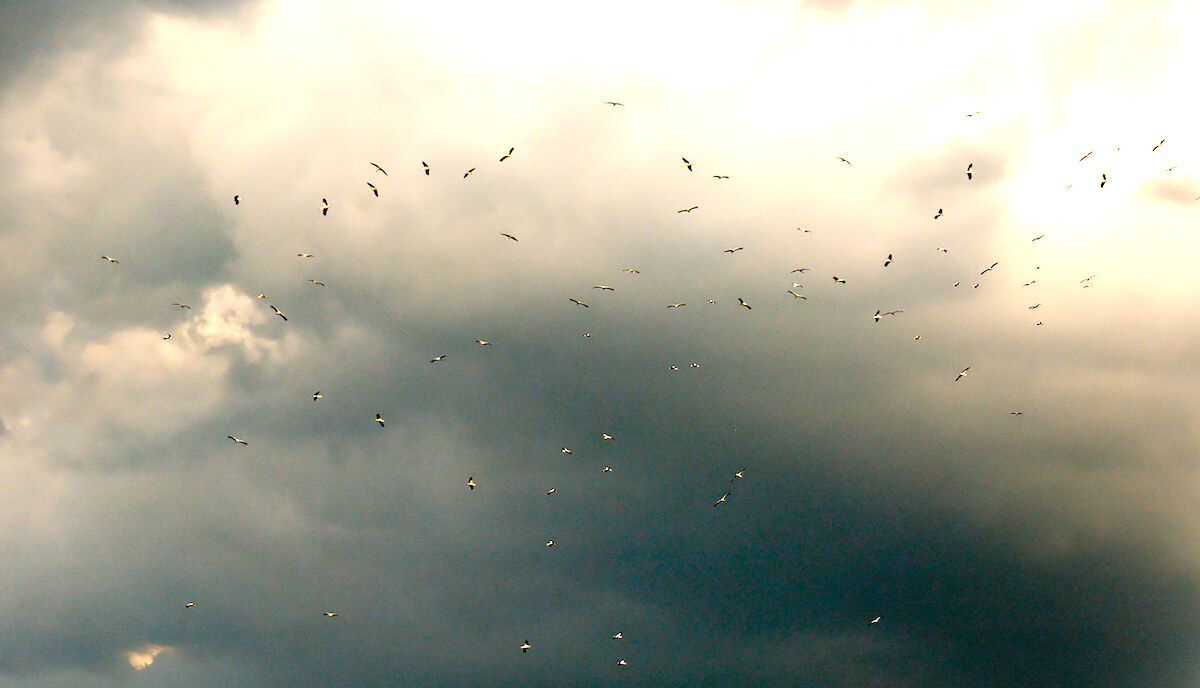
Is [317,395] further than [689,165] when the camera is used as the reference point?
Yes

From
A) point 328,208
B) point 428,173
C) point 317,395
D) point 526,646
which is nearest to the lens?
point 428,173

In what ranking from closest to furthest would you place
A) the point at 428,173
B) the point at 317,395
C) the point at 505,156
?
the point at 428,173, the point at 505,156, the point at 317,395

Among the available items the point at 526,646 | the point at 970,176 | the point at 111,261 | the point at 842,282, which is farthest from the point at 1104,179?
the point at 111,261

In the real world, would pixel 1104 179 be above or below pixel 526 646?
above

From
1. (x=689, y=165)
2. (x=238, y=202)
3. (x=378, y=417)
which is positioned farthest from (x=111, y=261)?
(x=689, y=165)

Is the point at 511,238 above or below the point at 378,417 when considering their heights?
above

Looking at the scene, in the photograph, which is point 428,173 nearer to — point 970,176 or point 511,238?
point 511,238

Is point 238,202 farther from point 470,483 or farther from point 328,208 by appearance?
point 470,483

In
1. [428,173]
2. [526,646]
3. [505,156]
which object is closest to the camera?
[428,173]

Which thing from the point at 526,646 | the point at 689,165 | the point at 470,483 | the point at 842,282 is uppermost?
the point at 689,165
